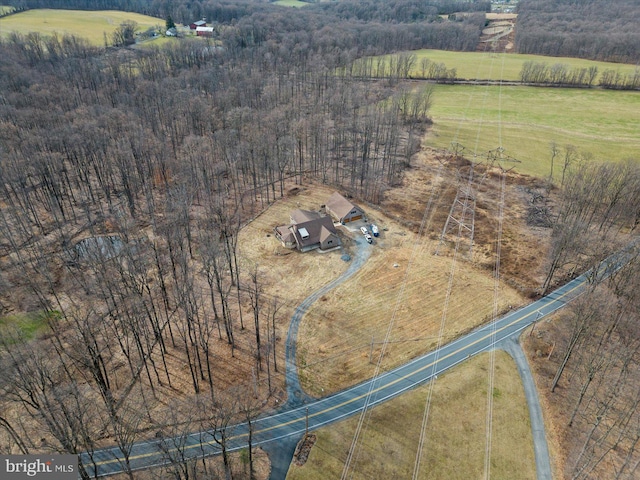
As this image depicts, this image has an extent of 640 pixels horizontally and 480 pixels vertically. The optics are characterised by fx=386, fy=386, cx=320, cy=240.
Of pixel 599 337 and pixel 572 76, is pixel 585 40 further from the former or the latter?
pixel 599 337

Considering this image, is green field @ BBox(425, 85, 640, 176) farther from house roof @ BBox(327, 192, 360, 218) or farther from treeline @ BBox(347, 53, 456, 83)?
house roof @ BBox(327, 192, 360, 218)

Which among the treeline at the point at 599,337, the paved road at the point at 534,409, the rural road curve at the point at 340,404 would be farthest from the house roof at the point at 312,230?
the treeline at the point at 599,337

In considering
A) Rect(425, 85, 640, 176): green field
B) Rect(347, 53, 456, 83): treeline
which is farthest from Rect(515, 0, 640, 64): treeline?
Rect(347, 53, 456, 83): treeline

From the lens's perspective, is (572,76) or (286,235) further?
(572,76)

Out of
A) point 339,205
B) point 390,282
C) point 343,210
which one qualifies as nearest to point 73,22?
point 339,205

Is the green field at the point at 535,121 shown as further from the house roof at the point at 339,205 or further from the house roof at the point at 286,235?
the house roof at the point at 286,235

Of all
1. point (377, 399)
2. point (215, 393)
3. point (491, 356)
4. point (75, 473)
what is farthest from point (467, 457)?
point (75, 473)
